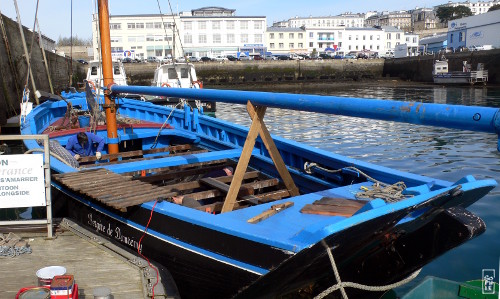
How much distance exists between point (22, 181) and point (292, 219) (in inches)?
126

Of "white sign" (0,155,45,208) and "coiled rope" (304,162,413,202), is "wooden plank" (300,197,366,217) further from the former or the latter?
"white sign" (0,155,45,208)

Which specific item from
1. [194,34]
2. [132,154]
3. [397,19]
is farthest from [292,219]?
[397,19]

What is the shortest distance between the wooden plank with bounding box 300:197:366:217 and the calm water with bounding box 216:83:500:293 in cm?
210

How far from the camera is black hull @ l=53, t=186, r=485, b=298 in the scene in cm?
365

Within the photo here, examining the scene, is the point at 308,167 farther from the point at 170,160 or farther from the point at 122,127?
the point at 122,127

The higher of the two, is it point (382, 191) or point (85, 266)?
point (382, 191)

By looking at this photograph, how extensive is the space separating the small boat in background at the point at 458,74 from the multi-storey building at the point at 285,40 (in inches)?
2210

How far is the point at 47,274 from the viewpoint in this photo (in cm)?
426

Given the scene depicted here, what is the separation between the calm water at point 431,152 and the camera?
696cm

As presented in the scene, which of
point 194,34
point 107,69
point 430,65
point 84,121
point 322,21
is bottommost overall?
→ point 84,121

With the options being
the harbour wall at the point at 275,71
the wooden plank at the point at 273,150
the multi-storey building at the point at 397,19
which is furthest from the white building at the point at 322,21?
the wooden plank at the point at 273,150

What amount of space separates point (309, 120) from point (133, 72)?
34754 mm

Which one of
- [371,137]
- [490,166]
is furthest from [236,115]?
[490,166]

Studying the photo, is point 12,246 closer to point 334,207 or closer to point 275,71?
point 334,207
